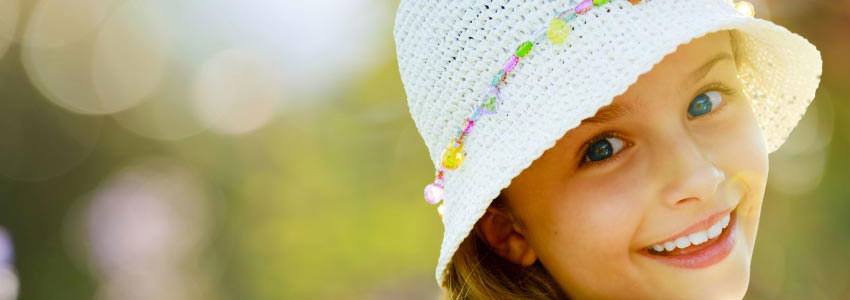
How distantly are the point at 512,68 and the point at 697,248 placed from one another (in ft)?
1.64

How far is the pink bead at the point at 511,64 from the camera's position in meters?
1.64

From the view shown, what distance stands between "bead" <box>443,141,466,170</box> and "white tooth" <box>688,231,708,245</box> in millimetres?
460

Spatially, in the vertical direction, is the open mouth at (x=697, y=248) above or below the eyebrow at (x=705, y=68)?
below

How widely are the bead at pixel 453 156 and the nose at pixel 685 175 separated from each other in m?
0.38

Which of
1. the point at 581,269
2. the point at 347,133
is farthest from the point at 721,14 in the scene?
the point at 347,133

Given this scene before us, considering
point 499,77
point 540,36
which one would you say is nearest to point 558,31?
point 540,36

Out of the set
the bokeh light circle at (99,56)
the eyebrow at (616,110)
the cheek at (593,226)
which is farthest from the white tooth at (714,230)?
A: the bokeh light circle at (99,56)

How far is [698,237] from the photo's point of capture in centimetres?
169

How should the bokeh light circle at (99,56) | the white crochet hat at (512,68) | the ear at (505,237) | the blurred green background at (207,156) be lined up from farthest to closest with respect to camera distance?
the bokeh light circle at (99,56), the blurred green background at (207,156), the ear at (505,237), the white crochet hat at (512,68)

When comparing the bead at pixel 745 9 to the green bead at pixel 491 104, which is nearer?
the green bead at pixel 491 104

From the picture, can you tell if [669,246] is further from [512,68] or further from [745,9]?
[745,9]

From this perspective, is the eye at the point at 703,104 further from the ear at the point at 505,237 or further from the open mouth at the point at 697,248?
the ear at the point at 505,237

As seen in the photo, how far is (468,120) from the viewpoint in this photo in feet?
5.68

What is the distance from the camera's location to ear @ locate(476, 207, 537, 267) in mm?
1889
